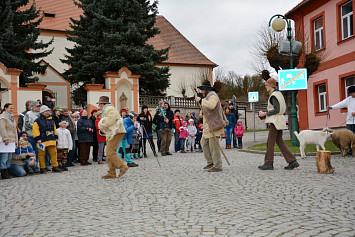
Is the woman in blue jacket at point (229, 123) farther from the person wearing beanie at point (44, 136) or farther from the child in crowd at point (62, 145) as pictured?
the person wearing beanie at point (44, 136)

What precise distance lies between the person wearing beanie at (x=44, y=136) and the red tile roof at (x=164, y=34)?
1483 inches

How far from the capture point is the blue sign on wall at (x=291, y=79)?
14.9 m

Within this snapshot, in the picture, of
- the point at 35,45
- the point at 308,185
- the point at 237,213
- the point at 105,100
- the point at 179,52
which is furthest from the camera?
the point at 179,52

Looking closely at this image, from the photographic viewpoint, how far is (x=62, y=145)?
11594 millimetres

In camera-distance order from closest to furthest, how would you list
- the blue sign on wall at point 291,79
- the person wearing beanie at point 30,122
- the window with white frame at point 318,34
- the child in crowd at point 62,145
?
the person wearing beanie at point 30,122 → the child in crowd at point 62,145 → the blue sign on wall at point 291,79 → the window with white frame at point 318,34

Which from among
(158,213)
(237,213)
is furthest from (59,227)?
(237,213)

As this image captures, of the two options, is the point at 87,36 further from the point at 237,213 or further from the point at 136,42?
the point at 237,213

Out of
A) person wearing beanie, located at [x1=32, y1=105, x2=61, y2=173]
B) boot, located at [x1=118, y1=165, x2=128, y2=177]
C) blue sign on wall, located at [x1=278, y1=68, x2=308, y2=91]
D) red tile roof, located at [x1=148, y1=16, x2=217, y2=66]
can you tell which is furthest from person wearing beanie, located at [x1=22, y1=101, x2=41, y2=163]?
red tile roof, located at [x1=148, y1=16, x2=217, y2=66]

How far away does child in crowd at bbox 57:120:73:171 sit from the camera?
11562mm

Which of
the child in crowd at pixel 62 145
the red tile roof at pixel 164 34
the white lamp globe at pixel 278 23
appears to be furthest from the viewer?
the red tile roof at pixel 164 34

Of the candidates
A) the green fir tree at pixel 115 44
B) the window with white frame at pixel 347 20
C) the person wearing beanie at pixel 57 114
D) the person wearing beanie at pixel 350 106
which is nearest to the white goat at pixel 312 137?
the person wearing beanie at pixel 350 106

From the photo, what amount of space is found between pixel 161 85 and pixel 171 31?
26307 millimetres

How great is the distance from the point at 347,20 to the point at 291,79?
7.25m

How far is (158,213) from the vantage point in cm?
540
